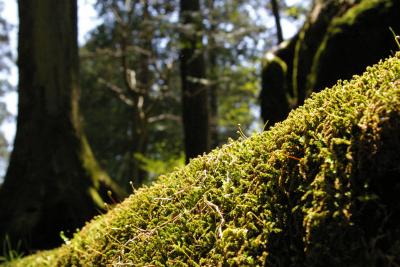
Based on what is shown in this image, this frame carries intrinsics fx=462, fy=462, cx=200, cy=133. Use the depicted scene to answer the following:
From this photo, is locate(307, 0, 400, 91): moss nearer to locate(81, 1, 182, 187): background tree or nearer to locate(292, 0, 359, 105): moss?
locate(292, 0, 359, 105): moss

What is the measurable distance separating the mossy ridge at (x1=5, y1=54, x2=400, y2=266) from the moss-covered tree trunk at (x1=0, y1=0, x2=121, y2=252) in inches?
155

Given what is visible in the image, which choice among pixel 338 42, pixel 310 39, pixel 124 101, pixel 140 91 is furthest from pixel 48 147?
pixel 124 101

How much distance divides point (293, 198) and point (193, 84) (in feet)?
31.6

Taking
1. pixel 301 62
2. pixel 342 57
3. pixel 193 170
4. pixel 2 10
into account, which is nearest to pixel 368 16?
pixel 342 57

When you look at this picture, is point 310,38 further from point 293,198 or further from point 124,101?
point 124,101

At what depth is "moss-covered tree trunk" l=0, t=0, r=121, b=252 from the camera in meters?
5.82

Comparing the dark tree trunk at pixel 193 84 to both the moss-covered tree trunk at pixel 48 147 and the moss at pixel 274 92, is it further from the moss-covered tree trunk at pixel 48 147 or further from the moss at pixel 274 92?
the moss-covered tree trunk at pixel 48 147

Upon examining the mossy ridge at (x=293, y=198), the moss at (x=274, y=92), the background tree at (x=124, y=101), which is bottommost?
the mossy ridge at (x=293, y=198)

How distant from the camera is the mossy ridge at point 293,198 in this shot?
4.00ft

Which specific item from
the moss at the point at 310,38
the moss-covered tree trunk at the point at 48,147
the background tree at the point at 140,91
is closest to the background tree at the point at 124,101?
the background tree at the point at 140,91

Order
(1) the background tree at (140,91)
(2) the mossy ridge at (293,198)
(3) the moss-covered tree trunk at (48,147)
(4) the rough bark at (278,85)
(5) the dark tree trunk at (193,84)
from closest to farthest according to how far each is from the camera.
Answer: (2) the mossy ridge at (293,198), (3) the moss-covered tree trunk at (48,147), (4) the rough bark at (278,85), (5) the dark tree trunk at (193,84), (1) the background tree at (140,91)

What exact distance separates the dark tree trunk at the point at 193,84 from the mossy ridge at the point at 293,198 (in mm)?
8081

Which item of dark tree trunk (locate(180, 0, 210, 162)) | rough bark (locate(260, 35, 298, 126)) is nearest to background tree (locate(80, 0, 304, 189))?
dark tree trunk (locate(180, 0, 210, 162))

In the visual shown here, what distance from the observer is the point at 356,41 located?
5.25 m
